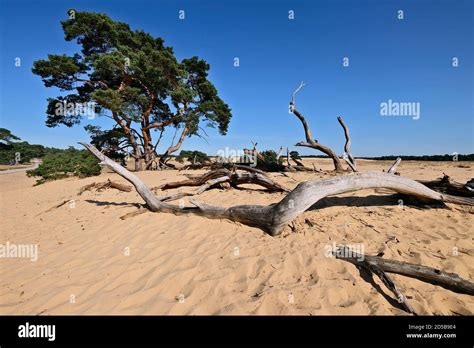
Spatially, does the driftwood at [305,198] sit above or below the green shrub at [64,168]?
below

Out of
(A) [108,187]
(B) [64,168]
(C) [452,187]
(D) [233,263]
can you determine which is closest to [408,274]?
(D) [233,263]

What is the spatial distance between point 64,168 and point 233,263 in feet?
54.8

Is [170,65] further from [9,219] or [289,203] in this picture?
[289,203]

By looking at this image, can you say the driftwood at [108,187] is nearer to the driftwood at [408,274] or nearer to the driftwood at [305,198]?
the driftwood at [305,198]

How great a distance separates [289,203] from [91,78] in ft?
65.1

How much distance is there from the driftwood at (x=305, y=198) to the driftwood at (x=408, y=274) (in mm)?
1120

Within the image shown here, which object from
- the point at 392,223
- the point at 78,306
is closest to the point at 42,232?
the point at 78,306

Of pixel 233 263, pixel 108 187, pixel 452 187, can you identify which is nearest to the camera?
pixel 233 263

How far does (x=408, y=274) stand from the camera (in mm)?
2674

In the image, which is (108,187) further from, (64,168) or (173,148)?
(173,148)

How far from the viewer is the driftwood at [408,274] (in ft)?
7.90

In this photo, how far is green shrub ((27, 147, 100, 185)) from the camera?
15.0 m
